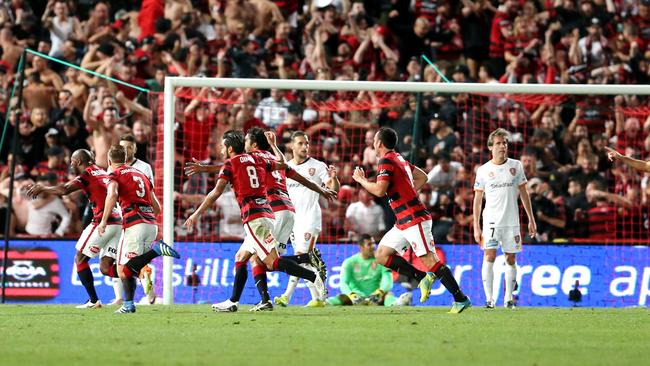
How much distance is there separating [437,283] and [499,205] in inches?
107

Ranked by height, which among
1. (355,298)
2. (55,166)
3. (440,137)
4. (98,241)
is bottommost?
(355,298)

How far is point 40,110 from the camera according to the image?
2145 centimetres

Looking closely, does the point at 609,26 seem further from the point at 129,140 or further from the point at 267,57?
the point at 129,140

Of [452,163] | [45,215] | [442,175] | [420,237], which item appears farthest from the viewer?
[452,163]

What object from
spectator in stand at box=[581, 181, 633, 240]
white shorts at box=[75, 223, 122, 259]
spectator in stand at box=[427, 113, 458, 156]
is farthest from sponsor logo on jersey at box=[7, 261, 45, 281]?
spectator in stand at box=[581, 181, 633, 240]

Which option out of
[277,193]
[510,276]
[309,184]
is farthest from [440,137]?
[309,184]

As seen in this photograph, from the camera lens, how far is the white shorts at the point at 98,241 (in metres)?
15.2

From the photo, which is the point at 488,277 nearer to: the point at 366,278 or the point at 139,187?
the point at 366,278

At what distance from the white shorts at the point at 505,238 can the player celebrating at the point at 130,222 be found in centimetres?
435

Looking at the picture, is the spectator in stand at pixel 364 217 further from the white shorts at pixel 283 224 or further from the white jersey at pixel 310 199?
the white shorts at pixel 283 224

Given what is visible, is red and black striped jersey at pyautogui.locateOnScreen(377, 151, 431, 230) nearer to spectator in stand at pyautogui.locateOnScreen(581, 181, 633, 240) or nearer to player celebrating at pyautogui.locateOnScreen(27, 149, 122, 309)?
player celebrating at pyautogui.locateOnScreen(27, 149, 122, 309)

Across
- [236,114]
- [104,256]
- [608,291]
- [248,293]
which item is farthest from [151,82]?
[608,291]

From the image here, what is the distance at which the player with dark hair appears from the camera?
14930 mm

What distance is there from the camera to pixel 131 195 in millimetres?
14273
